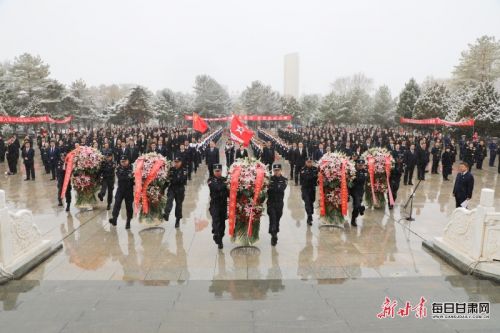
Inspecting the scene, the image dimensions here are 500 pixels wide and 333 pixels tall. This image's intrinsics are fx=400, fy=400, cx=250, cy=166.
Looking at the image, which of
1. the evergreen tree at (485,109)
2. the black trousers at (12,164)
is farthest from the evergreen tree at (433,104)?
the black trousers at (12,164)

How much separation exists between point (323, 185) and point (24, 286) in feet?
20.0

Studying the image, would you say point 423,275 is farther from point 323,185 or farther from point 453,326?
point 323,185

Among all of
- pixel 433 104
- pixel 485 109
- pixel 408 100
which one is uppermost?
pixel 408 100

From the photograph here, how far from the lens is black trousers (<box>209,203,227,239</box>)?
7688mm

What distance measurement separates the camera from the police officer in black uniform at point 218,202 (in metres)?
7.59

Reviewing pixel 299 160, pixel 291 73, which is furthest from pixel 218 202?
pixel 291 73

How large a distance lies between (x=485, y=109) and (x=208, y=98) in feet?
138

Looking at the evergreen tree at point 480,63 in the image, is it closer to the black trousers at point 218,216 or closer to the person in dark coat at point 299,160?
the person in dark coat at point 299,160

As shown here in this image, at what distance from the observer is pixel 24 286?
6016 mm

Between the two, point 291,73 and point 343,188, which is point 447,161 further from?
point 291,73

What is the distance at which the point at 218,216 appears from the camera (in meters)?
7.70

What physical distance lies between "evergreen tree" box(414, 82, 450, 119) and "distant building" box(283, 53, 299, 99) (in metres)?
152

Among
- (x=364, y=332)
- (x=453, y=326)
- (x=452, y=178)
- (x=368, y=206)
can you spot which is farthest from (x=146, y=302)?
(x=452, y=178)

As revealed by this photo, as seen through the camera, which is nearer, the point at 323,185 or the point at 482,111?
the point at 323,185
